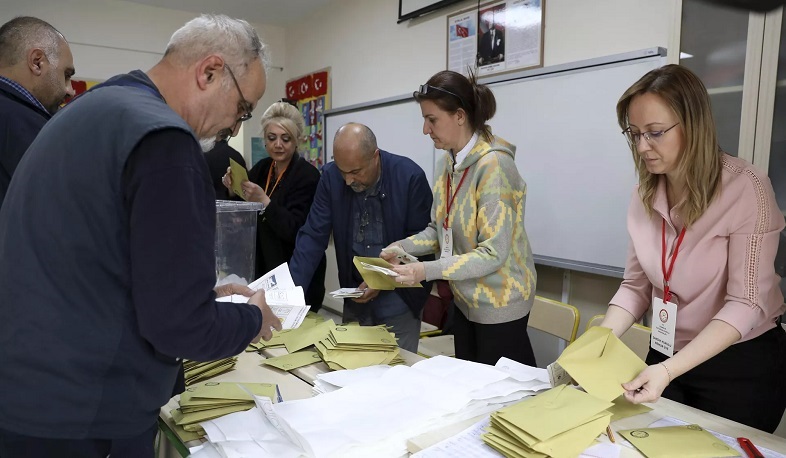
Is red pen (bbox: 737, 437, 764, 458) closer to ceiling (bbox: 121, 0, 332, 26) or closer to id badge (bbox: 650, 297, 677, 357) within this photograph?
id badge (bbox: 650, 297, 677, 357)

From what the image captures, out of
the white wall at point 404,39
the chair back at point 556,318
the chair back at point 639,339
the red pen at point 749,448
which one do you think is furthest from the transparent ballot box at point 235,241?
the white wall at point 404,39

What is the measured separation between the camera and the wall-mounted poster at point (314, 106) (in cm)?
469

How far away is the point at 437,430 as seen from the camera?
3.34ft

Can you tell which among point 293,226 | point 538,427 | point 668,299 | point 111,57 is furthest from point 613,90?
point 111,57

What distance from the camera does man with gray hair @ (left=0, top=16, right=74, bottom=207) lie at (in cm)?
162

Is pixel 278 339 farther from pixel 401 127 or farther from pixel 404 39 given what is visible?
pixel 404 39

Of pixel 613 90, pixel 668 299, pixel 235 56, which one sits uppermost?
pixel 613 90

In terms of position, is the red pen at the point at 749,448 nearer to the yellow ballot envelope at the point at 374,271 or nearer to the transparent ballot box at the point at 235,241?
the yellow ballot envelope at the point at 374,271

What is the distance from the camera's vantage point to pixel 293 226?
2.38 meters

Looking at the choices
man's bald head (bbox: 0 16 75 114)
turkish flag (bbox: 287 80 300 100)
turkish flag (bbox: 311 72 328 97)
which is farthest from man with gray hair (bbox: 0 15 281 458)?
turkish flag (bbox: 287 80 300 100)

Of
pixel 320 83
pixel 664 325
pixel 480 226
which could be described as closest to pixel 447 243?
pixel 480 226

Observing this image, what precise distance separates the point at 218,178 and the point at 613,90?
6.68 ft

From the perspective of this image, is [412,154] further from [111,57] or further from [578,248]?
[111,57]

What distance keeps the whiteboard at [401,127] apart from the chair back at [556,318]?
122 centimetres
